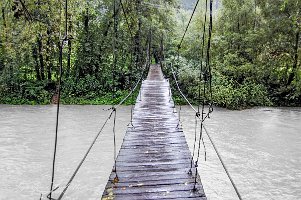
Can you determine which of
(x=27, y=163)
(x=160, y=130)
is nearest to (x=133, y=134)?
(x=160, y=130)

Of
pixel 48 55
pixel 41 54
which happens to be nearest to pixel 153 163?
pixel 48 55

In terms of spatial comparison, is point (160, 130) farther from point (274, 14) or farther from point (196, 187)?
point (274, 14)

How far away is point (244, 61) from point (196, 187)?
12225mm

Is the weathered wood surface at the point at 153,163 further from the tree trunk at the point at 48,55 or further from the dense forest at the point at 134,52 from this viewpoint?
the tree trunk at the point at 48,55

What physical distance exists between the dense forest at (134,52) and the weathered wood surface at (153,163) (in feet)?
25.6

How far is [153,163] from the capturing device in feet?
13.2

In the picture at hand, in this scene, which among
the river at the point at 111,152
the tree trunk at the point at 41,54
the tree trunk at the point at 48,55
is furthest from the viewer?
the tree trunk at the point at 41,54

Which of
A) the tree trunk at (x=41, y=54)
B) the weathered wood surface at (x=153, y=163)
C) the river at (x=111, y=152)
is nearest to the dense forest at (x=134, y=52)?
the tree trunk at (x=41, y=54)

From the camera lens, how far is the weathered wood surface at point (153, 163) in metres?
3.26

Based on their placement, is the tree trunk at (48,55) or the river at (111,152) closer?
the river at (111,152)

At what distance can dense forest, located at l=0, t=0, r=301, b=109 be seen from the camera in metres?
13.4

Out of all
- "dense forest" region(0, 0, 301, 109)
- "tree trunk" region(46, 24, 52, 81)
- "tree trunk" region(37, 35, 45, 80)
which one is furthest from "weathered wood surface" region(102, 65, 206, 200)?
"tree trunk" region(37, 35, 45, 80)

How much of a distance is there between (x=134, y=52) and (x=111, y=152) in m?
9.63

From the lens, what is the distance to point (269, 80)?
48.9 feet
